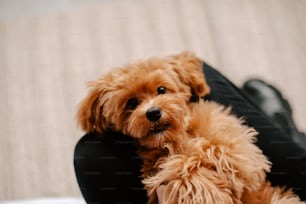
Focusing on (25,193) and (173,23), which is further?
(173,23)

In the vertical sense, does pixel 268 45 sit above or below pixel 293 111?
above

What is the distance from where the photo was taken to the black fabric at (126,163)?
90cm

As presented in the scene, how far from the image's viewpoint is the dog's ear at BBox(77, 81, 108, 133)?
3.04 feet

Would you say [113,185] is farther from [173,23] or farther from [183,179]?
[173,23]

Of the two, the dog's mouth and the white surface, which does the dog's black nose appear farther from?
the white surface

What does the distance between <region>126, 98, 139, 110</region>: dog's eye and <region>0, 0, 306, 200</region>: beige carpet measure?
567 millimetres

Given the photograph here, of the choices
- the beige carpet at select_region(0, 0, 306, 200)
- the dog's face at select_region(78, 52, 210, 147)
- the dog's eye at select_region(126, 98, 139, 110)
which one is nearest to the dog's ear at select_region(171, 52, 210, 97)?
the dog's face at select_region(78, 52, 210, 147)

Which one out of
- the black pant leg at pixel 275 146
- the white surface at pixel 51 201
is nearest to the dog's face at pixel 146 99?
the black pant leg at pixel 275 146

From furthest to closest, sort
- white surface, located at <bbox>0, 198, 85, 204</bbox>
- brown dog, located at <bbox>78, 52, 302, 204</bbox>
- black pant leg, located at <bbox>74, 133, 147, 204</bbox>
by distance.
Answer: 1. white surface, located at <bbox>0, 198, 85, 204</bbox>
2. black pant leg, located at <bbox>74, 133, 147, 204</bbox>
3. brown dog, located at <bbox>78, 52, 302, 204</bbox>

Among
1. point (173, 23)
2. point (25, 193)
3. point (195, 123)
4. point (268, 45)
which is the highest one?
point (173, 23)

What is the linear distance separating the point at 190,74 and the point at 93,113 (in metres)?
0.23

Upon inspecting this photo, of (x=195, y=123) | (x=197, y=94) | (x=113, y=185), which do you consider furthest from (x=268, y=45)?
(x=113, y=185)

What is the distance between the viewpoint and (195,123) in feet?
2.87

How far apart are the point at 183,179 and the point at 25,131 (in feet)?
2.81
